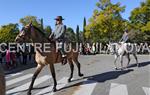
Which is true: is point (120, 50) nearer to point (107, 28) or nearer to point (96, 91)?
point (96, 91)

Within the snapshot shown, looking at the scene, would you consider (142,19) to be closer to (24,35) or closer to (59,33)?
(59,33)

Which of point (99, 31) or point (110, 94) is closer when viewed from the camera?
point (110, 94)

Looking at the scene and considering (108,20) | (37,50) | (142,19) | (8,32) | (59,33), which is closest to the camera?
(37,50)

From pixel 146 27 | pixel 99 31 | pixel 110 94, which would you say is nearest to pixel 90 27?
pixel 99 31

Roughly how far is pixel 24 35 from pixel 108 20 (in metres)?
36.3

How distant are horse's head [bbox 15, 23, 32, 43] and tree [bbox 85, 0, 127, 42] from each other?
35.4 m

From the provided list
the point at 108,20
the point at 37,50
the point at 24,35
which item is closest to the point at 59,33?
the point at 37,50

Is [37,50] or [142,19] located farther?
[142,19]

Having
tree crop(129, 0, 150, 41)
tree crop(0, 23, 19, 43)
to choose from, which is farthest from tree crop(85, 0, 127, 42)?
tree crop(0, 23, 19, 43)

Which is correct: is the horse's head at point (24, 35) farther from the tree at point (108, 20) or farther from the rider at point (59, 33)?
the tree at point (108, 20)

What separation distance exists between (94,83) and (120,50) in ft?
17.3

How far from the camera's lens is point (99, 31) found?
45.9 meters

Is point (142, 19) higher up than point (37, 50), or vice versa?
point (142, 19)

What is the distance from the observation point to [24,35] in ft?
29.9
